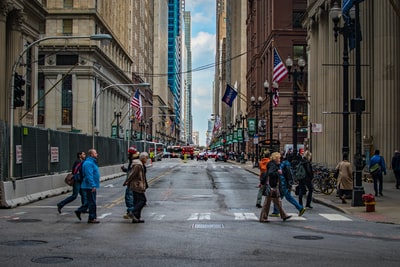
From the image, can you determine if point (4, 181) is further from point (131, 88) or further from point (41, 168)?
point (131, 88)

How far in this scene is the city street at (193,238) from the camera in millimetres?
9375

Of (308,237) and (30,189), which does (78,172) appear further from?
(308,237)

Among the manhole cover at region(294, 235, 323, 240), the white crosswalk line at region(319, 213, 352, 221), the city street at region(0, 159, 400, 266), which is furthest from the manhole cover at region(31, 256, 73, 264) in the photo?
the white crosswalk line at region(319, 213, 352, 221)

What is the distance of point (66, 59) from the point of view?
6900 centimetres

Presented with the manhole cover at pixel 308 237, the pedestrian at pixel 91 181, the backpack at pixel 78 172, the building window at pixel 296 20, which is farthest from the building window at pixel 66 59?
the manhole cover at pixel 308 237

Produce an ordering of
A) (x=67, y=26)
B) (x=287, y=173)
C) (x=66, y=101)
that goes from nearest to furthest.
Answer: (x=287, y=173), (x=67, y=26), (x=66, y=101)

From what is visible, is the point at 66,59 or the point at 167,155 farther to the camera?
the point at 167,155

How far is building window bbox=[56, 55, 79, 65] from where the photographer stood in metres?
68.6

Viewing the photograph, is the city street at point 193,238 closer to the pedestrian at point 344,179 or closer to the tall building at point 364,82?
the pedestrian at point 344,179

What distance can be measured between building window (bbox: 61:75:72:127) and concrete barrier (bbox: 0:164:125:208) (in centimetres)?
4429

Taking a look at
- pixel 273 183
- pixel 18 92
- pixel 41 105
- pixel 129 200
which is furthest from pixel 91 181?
pixel 41 105

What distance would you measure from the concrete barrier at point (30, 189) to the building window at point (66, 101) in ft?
145

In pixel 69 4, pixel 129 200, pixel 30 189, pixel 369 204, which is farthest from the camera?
pixel 69 4

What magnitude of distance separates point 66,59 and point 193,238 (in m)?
60.7
